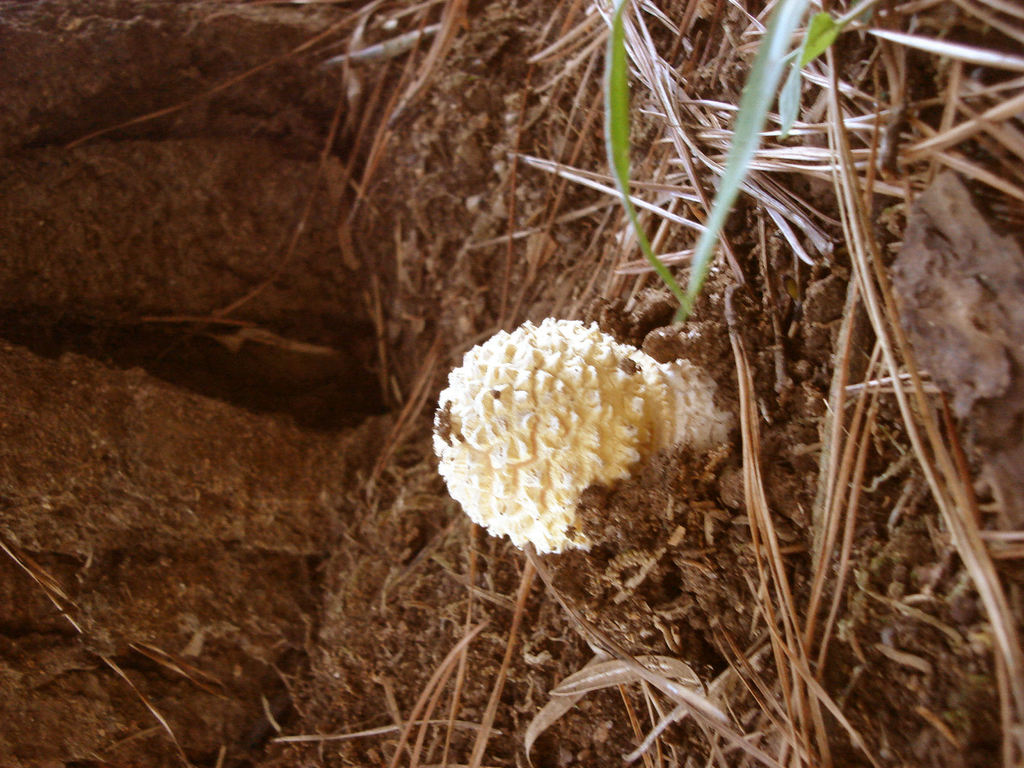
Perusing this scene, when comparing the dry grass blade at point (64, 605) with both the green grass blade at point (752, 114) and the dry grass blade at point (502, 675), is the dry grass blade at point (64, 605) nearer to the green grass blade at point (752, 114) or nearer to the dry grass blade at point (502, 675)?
the dry grass blade at point (502, 675)

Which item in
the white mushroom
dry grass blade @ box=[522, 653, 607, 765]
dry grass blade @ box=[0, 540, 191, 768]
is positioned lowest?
dry grass blade @ box=[0, 540, 191, 768]

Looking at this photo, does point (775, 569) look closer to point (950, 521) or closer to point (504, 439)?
point (950, 521)

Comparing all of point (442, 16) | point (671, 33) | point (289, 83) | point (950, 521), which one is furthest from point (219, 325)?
point (950, 521)

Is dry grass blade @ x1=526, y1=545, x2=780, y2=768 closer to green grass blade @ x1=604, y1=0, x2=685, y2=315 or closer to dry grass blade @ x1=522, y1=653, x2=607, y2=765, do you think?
dry grass blade @ x1=522, y1=653, x2=607, y2=765

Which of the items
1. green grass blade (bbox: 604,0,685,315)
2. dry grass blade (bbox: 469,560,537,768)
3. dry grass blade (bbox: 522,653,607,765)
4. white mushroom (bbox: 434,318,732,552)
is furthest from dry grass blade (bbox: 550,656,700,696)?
green grass blade (bbox: 604,0,685,315)

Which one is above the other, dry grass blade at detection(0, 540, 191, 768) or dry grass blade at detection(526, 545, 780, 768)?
dry grass blade at detection(526, 545, 780, 768)

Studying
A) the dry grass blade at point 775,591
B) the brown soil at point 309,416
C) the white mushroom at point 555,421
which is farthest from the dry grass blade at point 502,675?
the dry grass blade at point 775,591

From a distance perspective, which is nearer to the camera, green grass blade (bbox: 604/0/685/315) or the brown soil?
green grass blade (bbox: 604/0/685/315)
